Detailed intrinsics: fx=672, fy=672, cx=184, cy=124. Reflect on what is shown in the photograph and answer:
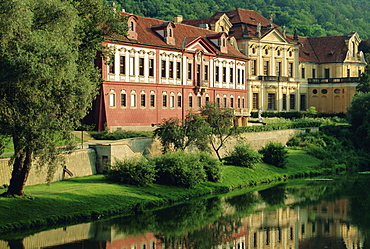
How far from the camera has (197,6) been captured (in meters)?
130

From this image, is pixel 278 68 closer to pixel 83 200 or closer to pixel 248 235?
pixel 83 200

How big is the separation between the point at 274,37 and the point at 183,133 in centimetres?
3917

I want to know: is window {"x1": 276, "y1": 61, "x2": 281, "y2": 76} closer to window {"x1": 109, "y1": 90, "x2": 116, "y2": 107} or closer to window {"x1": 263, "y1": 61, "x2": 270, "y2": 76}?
window {"x1": 263, "y1": 61, "x2": 270, "y2": 76}

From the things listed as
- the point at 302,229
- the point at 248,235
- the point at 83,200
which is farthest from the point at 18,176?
the point at 302,229

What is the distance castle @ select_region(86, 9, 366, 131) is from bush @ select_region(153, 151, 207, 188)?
336 inches

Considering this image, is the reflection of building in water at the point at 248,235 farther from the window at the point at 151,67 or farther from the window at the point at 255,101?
the window at the point at 255,101

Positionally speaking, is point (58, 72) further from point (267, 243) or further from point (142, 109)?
point (142, 109)

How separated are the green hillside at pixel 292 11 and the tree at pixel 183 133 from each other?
210 ft

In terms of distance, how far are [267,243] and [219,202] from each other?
10242 mm

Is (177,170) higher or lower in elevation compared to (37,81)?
lower

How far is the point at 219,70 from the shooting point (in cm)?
6806

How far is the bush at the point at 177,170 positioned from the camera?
141 ft

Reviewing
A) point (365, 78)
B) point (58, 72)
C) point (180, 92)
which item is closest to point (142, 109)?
point (180, 92)

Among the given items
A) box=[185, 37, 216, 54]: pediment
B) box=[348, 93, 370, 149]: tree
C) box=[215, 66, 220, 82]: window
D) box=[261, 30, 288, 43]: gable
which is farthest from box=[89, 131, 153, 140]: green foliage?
box=[261, 30, 288, 43]: gable
